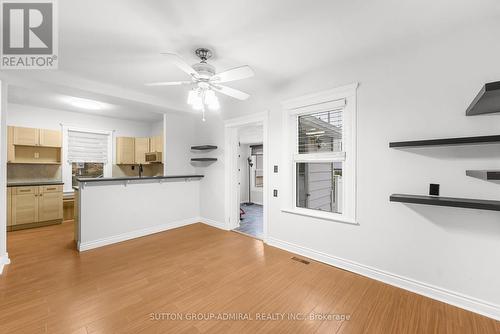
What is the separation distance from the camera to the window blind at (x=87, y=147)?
17.1 ft

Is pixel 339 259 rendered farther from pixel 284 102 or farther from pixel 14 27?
pixel 14 27

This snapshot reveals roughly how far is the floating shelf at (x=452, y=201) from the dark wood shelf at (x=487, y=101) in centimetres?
78

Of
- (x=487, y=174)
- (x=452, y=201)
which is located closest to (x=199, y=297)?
(x=452, y=201)

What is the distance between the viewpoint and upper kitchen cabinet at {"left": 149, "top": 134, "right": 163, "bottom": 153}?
549 cm

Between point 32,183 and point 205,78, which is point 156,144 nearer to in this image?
point 32,183

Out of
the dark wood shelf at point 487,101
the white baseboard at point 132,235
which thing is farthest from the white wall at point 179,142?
the dark wood shelf at point 487,101

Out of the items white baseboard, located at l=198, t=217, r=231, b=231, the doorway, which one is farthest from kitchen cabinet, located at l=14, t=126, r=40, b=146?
the doorway

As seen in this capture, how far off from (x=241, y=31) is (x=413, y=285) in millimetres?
3132

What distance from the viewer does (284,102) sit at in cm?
328

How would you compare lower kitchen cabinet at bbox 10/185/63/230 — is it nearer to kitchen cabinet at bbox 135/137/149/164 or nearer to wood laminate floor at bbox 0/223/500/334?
wood laminate floor at bbox 0/223/500/334

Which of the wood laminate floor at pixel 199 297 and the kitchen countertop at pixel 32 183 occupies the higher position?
the kitchen countertop at pixel 32 183

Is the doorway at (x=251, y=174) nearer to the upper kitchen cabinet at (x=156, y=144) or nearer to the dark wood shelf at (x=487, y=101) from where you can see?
the upper kitchen cabinet at (x=156, y=144)

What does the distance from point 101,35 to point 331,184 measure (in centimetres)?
367

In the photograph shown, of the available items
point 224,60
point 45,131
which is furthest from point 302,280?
point 45,131
